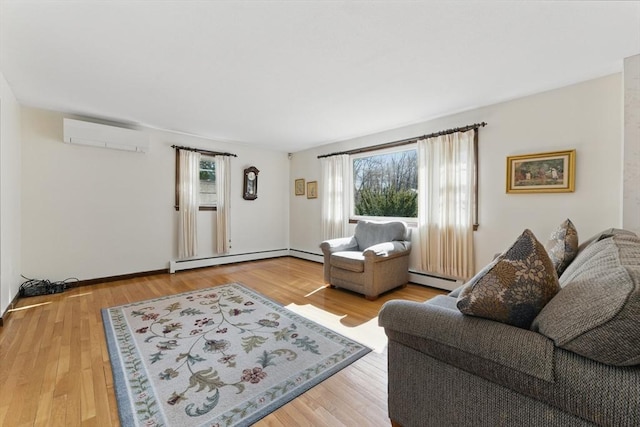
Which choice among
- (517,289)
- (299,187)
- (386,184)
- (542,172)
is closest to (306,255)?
(299,187)

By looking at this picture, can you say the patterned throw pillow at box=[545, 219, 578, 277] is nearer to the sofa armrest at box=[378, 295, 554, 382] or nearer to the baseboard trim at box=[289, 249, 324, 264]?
the sofa armrest at box=[378, 295, 554, 382]

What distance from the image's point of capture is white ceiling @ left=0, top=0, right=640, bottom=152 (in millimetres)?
1698

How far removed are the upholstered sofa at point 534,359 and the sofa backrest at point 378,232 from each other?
253 centimetres

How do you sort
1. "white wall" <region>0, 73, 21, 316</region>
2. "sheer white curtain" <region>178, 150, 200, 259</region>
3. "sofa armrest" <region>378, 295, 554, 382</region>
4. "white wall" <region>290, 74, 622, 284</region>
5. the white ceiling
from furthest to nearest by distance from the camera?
"sheer white curtain" <region>178, 150, 200, 259</region>
"white wall" <region>0, 73, 21, 316</region>
"white wall" <region>290, 74, 622, 284</region>
the white ceiling
"sofa armrest" <region>378, 295, 554, 382</region>

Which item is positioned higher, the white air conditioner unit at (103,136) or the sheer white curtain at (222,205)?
the white air conditioner unit at (103,136)

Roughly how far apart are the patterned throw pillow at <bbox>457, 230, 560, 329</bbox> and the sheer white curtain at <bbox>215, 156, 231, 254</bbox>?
15.1 feet

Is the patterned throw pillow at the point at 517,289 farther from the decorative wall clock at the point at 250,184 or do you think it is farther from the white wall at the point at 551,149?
the decorative wall clock at the point at 250,184

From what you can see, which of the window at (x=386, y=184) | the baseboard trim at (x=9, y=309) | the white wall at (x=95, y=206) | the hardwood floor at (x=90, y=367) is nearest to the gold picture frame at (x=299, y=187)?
the window at (x=386, y=184)

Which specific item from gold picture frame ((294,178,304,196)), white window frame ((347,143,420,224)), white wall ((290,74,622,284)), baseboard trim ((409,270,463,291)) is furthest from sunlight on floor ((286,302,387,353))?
gold picture frame ((294,178,304,196))

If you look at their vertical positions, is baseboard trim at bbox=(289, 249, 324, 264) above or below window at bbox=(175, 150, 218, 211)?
below

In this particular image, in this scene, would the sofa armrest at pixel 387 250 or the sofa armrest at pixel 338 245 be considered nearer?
the sofa armrest at pixel 387 250

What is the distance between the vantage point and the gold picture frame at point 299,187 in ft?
19.3

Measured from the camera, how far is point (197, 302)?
318 centimetres

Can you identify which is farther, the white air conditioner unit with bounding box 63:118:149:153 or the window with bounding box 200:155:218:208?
the window with bounding box 200:155:218:208
